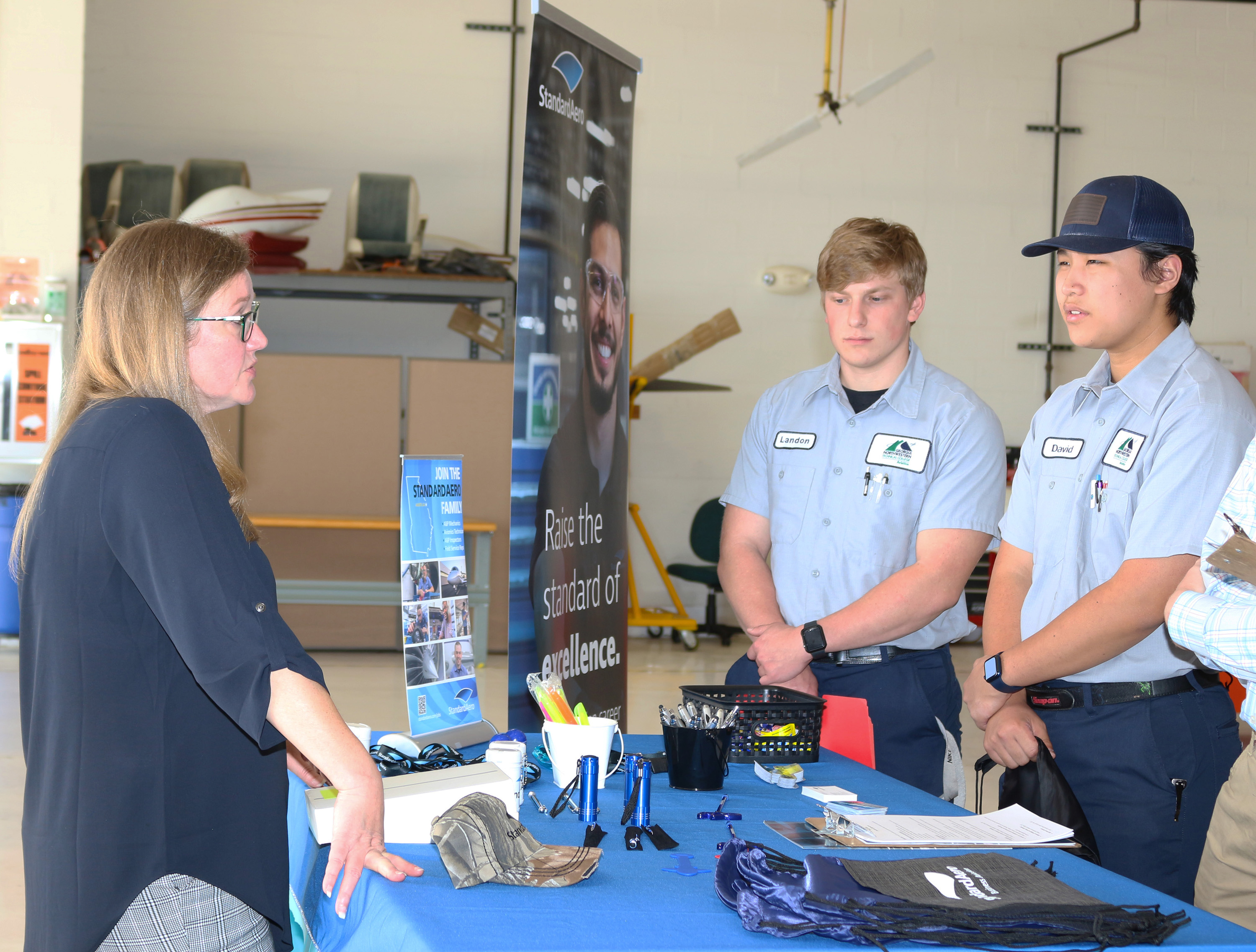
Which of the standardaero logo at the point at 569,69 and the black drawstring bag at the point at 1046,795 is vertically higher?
the standardaero logo at the point at 569,69

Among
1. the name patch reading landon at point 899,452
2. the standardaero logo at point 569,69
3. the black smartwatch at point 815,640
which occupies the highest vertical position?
the standardaero logo at point 569,69

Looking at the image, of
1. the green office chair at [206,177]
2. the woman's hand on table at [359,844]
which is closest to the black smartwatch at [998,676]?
the woman's hand on table at [359,844]

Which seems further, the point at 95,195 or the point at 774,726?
the point at 95,195

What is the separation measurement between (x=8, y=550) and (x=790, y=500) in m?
5.28

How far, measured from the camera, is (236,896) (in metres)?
1.17

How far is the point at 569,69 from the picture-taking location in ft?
7.98

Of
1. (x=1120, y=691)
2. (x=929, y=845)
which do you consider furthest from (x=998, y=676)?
(x=929, y=845)

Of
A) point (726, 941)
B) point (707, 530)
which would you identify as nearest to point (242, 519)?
point (726, 941)

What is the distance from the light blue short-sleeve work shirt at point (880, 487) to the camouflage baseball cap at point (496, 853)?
44.2 inches

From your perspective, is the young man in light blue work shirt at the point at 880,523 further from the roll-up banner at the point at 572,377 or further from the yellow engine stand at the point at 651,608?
the yellow engine stand at the point at 651,608

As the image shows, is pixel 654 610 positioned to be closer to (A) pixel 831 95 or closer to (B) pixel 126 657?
(A) pixel 831 95

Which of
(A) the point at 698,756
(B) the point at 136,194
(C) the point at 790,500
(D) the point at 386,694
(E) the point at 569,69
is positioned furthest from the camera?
(B) the point at 136,194

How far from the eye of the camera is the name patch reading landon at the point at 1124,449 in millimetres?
1836

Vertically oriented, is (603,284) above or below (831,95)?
below
